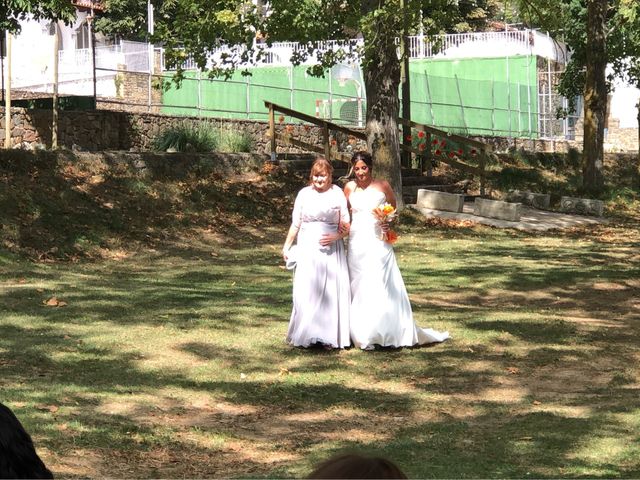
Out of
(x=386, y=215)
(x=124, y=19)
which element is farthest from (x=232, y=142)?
(x=124, y=19)

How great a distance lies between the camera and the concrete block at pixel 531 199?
1171 inches

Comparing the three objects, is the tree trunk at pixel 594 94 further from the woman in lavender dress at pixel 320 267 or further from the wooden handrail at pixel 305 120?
the woman in lavender dress at pixel 320 267

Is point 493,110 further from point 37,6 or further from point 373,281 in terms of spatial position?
point 373,281

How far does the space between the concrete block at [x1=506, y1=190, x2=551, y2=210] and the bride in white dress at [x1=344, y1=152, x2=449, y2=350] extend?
17.8 metres

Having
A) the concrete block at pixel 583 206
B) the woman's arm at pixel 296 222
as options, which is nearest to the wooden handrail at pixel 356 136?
the concrete block at pixel 583 206

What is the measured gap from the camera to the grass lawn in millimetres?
8328

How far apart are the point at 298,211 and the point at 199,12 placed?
1277 cm

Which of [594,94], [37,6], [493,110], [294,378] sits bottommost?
[294,378]

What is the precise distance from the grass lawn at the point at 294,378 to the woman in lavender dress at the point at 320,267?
0.79 ft

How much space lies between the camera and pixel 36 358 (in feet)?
36.2

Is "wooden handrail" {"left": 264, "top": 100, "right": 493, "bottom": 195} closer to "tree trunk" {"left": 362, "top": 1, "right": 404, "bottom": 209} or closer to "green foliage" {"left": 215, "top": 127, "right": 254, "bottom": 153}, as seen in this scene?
"green foliage" {"left": 215, "top": 127, "right": 254, "bottom": 153}

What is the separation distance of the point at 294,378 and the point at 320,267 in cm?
168

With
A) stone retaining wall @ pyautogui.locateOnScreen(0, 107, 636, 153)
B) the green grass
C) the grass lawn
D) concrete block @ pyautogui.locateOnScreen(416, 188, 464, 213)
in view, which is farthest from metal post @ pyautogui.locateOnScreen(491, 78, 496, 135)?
the grass lawn

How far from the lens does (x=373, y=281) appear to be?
12.2 metres
